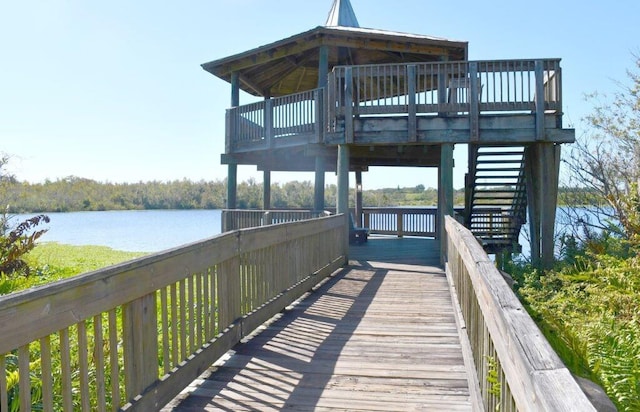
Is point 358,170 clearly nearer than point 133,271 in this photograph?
No

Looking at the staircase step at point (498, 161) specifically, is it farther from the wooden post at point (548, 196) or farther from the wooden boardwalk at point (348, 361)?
the wooden boardwalk at point (348, 361)

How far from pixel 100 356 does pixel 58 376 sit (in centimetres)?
221

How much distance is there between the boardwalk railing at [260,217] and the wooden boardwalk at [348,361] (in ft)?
12.8

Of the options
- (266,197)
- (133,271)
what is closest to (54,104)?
(266,197)

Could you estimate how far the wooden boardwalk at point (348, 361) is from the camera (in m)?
3.30

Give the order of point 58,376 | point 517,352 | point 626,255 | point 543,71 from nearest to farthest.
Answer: point 517,352, point 58,376, point 626,255, point 543,71

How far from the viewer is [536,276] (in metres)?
9.04

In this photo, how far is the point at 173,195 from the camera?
90125mm

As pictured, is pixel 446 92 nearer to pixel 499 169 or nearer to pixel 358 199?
pixel 499 169

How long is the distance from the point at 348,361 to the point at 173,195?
89935 mm

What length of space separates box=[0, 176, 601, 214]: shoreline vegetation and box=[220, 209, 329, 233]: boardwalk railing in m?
37.4

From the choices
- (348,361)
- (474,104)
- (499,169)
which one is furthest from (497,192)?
(348,361)

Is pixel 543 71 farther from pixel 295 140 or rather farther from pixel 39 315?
pixel 39 315

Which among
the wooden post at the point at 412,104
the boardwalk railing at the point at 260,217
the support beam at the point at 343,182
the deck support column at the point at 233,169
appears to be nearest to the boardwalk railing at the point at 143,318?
the support beam at the point at 343,182
